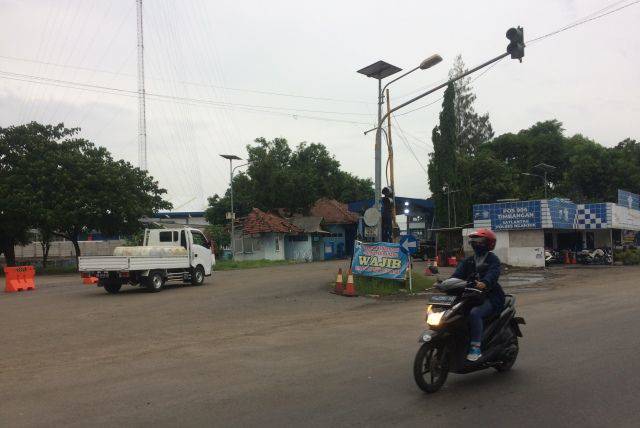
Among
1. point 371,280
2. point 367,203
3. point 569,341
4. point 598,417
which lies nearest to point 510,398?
point 598,417

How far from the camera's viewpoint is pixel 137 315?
42.5 feet

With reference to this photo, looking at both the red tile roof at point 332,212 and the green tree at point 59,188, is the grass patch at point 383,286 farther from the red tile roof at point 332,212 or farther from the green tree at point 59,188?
the red tile roof at point 332,212

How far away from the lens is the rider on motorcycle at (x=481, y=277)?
18.9ft

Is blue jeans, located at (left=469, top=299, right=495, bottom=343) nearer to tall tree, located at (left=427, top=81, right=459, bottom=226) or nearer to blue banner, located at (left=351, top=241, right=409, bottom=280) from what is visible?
blue banner, located at (left=351, top=241, right=409, bottom=280)

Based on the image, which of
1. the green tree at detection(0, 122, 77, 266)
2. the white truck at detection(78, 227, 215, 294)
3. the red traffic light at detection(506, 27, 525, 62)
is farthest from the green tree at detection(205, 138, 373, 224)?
the red traffic light at detection(506, 27, 525, 62)

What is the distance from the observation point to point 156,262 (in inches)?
749

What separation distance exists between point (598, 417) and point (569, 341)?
359 cm

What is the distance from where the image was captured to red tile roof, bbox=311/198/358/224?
2127 inches

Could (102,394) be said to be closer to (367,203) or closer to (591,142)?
(367,203)

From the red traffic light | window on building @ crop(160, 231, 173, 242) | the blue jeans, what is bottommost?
the blue jeans

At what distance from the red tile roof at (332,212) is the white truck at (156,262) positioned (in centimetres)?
3192

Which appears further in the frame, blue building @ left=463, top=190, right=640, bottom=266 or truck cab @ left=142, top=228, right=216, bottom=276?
blue building @ left=463, top=190, right=640, bottom=266

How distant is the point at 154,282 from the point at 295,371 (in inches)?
523

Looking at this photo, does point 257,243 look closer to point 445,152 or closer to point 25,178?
point 445,152
